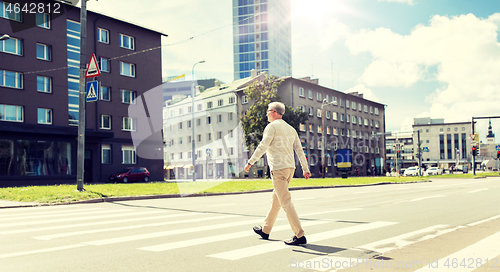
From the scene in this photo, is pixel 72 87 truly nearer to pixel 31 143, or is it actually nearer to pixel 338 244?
pixel 31 143

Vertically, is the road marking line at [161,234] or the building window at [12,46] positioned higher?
the building window at [12,46]

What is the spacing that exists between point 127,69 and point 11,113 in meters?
11.8

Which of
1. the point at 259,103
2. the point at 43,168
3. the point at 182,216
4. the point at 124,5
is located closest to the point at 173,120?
the point at 259,103

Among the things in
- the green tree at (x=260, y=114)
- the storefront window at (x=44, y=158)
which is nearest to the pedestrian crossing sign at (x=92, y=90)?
the storefront window at (x=44, y=158)

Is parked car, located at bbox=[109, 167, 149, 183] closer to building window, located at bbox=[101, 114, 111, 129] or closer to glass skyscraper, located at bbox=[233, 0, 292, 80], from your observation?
building window, located at bbox=[101, 114, 111, 129]

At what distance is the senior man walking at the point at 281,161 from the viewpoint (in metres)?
5.40

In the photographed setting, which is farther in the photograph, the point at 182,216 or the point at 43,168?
the point at 43,168

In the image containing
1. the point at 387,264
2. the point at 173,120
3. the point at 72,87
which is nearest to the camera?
the point at 387,264

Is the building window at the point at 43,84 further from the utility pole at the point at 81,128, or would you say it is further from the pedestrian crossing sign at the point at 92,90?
the pedestrian crossing sign at the point at 92,90

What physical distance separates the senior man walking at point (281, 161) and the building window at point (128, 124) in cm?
3423

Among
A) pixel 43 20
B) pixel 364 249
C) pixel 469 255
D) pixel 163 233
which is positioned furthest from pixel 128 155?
Result: pixel 469 255

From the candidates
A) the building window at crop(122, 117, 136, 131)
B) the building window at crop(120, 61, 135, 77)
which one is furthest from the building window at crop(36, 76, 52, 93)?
the building window at crop(122, 117, 136, 131)

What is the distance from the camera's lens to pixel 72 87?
33719mm

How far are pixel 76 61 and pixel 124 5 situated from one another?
18.7 metres
